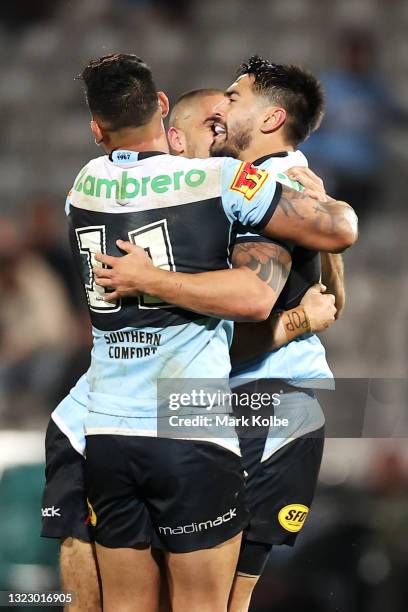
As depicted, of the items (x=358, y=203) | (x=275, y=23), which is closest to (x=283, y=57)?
(x=275, y=23)

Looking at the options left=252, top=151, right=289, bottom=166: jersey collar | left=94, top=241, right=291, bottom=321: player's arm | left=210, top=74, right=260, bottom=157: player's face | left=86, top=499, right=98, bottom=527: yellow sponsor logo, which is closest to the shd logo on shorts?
left=86, top=499, right=98, bottom=527: yellow sponsor logo

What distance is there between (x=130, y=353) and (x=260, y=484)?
2.33 feet

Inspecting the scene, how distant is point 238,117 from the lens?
3352mm

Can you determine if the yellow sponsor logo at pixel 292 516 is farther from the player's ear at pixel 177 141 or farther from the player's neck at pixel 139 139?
the player's ear at pixel 177 141

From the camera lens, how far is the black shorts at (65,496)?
10.2 feet

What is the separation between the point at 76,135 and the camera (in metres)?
7.18

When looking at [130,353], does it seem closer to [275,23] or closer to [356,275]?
[356,275]

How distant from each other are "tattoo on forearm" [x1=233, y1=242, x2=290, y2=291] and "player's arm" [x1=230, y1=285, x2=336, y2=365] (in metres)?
0.30

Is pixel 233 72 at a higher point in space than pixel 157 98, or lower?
lower

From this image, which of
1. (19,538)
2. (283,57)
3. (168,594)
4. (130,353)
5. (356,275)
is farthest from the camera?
(283,57)

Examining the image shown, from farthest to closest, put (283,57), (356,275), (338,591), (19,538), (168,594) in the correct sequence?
(283,57) < (356,275) < (338,591) < (19,538) < (168,594)

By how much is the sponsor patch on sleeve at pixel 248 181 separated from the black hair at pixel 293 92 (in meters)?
0.69

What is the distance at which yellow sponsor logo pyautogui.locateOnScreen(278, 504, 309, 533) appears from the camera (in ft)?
10.2

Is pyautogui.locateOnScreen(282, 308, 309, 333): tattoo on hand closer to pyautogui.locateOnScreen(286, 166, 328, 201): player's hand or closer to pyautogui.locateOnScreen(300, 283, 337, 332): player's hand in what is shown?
pyautogui.locateOnScreen(300, 283, 337, 332): player's hand
